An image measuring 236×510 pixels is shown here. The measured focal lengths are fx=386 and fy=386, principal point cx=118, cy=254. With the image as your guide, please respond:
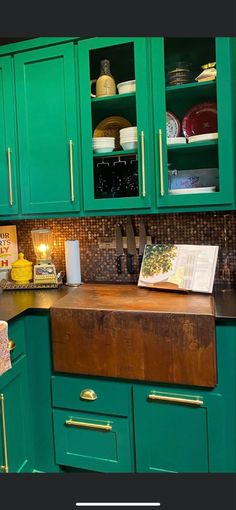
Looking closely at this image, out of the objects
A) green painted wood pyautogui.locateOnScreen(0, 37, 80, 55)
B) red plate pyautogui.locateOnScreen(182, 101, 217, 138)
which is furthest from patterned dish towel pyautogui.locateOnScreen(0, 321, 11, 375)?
green painted wood pyautogui.locateOnScreen(0, 37, 80, 55)

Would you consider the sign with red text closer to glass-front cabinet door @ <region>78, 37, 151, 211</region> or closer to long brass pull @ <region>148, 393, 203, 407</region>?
glass-front cabinet door @ <region>78, 37, 151, 211</region>

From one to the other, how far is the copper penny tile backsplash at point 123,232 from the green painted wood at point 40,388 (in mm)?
571

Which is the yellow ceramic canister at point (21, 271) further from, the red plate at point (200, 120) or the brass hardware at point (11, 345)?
the red plate at point (200, 120)

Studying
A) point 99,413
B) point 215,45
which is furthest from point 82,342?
point 215,45

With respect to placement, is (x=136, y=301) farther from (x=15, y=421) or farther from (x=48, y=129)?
(x=48, y=129)

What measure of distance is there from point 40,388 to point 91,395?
0.82ft

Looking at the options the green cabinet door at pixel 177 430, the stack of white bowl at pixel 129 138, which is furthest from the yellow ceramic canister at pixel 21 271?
the green cabinet door at pixel 177 430

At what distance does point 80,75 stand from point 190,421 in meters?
A: 1.60

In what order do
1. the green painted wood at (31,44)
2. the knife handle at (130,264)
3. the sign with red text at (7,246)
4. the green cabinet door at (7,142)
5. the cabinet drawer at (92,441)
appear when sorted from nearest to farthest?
the cabinet drawer at (92,441) → the green painted wood at (31,44) → the green cabinet door at (7,142) → the knife handle at (130,264) → the sign with red text at (7,246)

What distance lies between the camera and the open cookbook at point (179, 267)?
1.72 metres

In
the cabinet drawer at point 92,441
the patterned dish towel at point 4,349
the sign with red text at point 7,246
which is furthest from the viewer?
the sign with red text at point 7,246

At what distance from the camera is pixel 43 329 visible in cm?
168

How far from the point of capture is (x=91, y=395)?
161 cm

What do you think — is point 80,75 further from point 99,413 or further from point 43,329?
point 99,413
